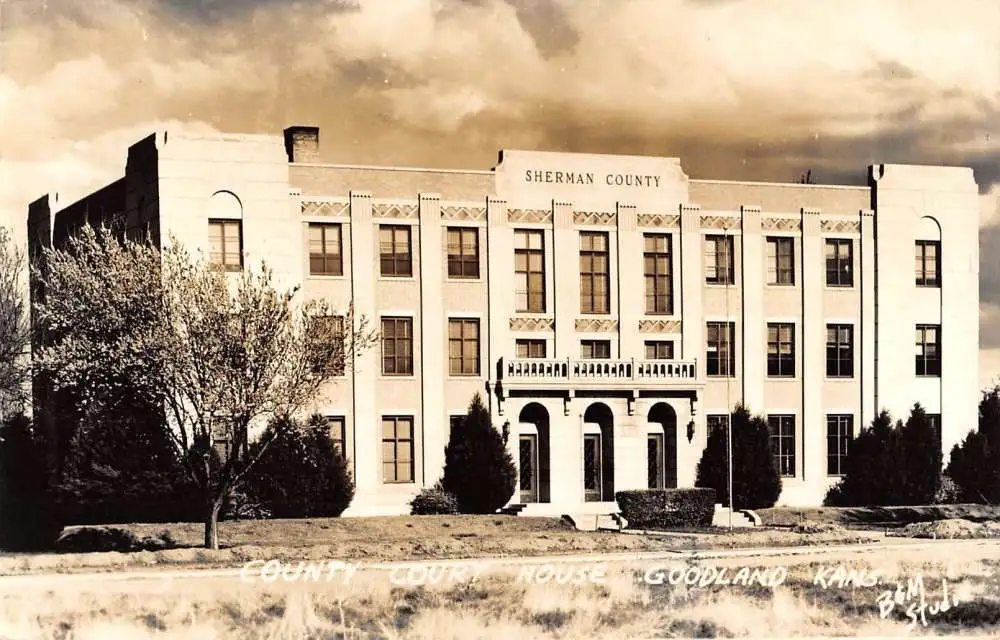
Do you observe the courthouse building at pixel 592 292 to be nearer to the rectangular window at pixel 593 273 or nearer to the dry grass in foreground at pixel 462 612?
the rectangular window at pixel 593 273

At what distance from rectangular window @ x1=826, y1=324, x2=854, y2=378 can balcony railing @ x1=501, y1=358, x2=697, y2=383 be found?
6750 millimetres

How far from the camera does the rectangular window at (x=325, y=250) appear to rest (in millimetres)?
50688

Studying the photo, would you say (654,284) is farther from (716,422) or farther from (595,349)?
(716,422)

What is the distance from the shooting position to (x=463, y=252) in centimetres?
5244

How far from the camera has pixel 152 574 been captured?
3444 cm

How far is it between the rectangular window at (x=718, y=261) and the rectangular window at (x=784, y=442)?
17.3ft

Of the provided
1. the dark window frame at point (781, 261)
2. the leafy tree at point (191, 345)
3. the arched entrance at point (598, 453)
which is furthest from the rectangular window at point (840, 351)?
the leafy tree at point (191, 345)

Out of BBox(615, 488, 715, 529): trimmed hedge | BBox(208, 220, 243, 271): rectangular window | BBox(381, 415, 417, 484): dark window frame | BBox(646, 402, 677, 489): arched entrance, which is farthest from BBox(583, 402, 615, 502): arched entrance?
BBox(208, 220, 243, 271): rectangular window

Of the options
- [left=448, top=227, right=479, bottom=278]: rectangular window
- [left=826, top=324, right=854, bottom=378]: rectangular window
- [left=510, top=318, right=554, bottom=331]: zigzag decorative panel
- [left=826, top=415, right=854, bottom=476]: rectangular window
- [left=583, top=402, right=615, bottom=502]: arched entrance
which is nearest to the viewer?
[left=448, top=227, right=479, bottom=278]: rectangular window

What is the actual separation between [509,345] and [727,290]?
8.16 metres

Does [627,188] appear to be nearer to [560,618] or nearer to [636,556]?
[636,556]

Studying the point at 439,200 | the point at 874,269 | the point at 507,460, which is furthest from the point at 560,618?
the point at 874,269

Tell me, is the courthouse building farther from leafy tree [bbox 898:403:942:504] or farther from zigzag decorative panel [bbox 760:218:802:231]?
leafy tree [bbox 898:403:942:504]

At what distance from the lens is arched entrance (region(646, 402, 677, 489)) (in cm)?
5369
